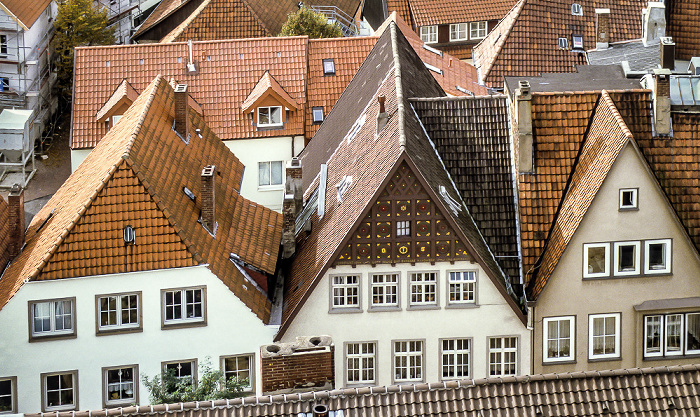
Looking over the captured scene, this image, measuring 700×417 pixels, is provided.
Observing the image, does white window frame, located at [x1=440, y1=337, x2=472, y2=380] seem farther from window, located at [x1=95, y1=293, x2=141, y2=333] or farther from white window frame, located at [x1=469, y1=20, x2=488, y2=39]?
white window frame, located at [x1=469, y1=20, x2=488, y2=39]

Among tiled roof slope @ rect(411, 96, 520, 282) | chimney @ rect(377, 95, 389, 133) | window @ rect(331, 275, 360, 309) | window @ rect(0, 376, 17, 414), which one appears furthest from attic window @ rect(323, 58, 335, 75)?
window @ rect(0, 376, 17, 414)

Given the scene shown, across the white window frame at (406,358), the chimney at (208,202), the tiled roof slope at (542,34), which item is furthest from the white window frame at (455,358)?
the tiled roof slope at (542,34)

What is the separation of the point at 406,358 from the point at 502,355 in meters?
3.61

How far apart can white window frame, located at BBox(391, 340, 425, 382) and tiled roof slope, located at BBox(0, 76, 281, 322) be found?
5.09 m

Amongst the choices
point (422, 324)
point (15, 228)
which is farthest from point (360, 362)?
point (15, 228)

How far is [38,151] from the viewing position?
81188mm

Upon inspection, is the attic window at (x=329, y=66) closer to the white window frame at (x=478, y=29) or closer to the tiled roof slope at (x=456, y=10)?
the tiled roof slope at (x=456, y=10)

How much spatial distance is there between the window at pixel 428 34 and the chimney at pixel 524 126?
35852mm

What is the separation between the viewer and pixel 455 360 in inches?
2077

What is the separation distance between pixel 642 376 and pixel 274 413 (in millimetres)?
9177

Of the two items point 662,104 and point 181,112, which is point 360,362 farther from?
point 662,104

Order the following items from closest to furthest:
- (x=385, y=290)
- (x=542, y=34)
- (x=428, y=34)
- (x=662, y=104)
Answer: (x=385, y=290), (x=662, y=104), (x=542, y=34), (x=428, y=34)

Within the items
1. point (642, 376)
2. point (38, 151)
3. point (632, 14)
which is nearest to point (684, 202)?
point (642, 376)

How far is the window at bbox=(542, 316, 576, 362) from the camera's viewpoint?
52.5 meters
